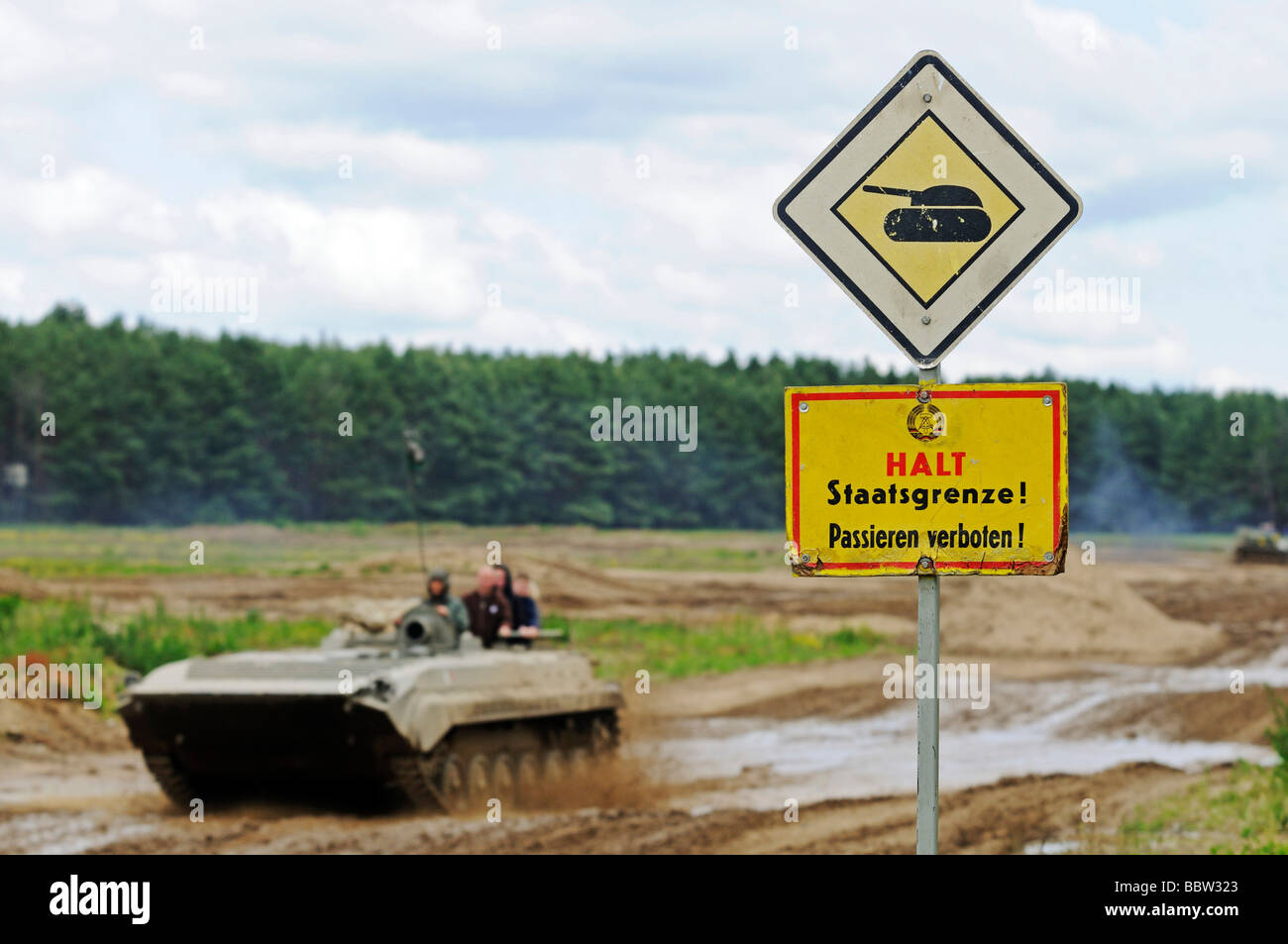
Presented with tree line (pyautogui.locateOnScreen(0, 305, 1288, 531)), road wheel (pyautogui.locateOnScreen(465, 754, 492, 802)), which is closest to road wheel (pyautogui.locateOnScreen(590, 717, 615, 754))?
road wheel (pyautogui.locateOnScreen(465, 754, 492, 802))

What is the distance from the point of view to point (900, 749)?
1891 centimetres

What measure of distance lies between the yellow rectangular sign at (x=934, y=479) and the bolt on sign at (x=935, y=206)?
0.58 feet

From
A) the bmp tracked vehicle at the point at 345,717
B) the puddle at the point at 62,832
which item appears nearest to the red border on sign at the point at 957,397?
the bmp tracked vehicle at the point at 345,717

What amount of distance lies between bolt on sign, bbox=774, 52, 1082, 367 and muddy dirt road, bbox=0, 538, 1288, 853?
8.04 metres

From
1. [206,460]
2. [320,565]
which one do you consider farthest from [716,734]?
[206,460]

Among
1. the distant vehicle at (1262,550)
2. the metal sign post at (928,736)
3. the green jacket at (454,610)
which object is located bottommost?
the distant vehicle at (1262,550)

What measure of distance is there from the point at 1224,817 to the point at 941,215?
9.73m

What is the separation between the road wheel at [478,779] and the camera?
1364 centimetres

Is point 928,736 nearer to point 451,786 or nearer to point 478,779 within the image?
point 451,786

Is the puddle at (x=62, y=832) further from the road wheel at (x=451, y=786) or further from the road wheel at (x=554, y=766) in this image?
the road wheel at (x=554, y=766)

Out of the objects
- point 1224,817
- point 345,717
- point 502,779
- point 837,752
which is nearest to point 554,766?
point 502,779

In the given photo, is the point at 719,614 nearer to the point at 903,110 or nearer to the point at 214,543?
the point at 214,543

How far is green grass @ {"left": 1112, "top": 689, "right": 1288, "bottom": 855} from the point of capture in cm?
1134
